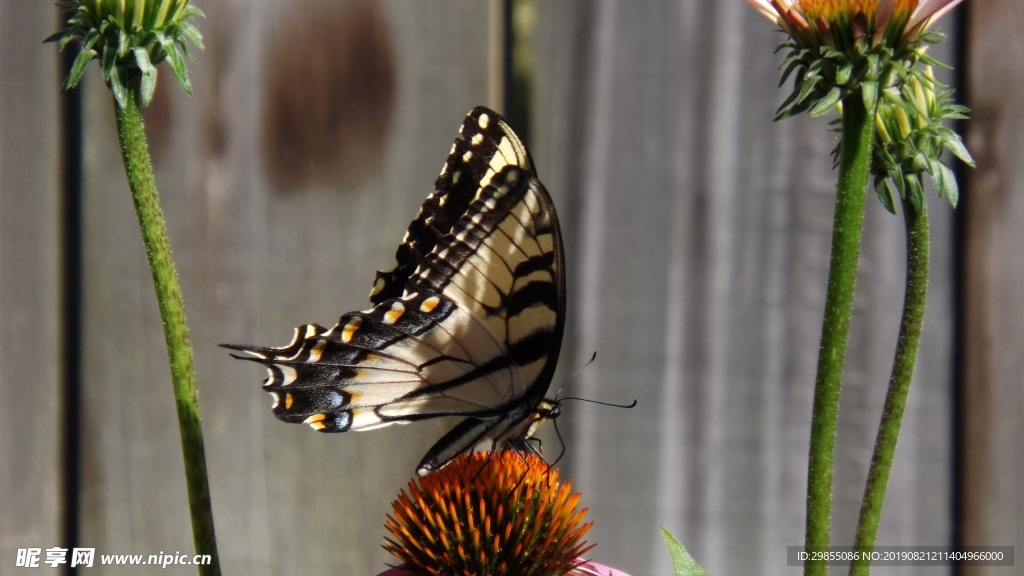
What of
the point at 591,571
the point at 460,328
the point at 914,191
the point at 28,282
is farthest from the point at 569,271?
the point at 28,282

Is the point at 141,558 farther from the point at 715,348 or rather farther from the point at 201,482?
the point at 715,348

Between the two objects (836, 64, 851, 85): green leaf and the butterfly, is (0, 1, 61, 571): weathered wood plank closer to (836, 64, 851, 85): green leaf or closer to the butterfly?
the butterfly

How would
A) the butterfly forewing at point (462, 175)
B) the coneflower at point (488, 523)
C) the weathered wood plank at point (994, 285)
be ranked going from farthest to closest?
the weathered wood plank at point (994, 285)
the butterfly forewing at point (462, 175)
the coneflower at point (488, 523)

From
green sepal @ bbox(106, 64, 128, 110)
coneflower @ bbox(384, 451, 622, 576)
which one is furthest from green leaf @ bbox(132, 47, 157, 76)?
coneflower @ bbox(384, 451, 622, 576)

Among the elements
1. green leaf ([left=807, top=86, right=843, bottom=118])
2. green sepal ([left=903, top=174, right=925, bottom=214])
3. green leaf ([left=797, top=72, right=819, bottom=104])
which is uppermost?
green leaf ([left=797, top=72, right=819, bottom=104])

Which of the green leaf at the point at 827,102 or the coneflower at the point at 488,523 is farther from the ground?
the green leaf at the point at 827,102

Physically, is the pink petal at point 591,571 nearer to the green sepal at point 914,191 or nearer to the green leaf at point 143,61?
the green sepal at point 914,191

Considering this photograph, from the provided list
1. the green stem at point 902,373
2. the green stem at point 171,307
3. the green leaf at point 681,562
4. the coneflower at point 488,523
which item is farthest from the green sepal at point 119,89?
the green stem at point 902,373
